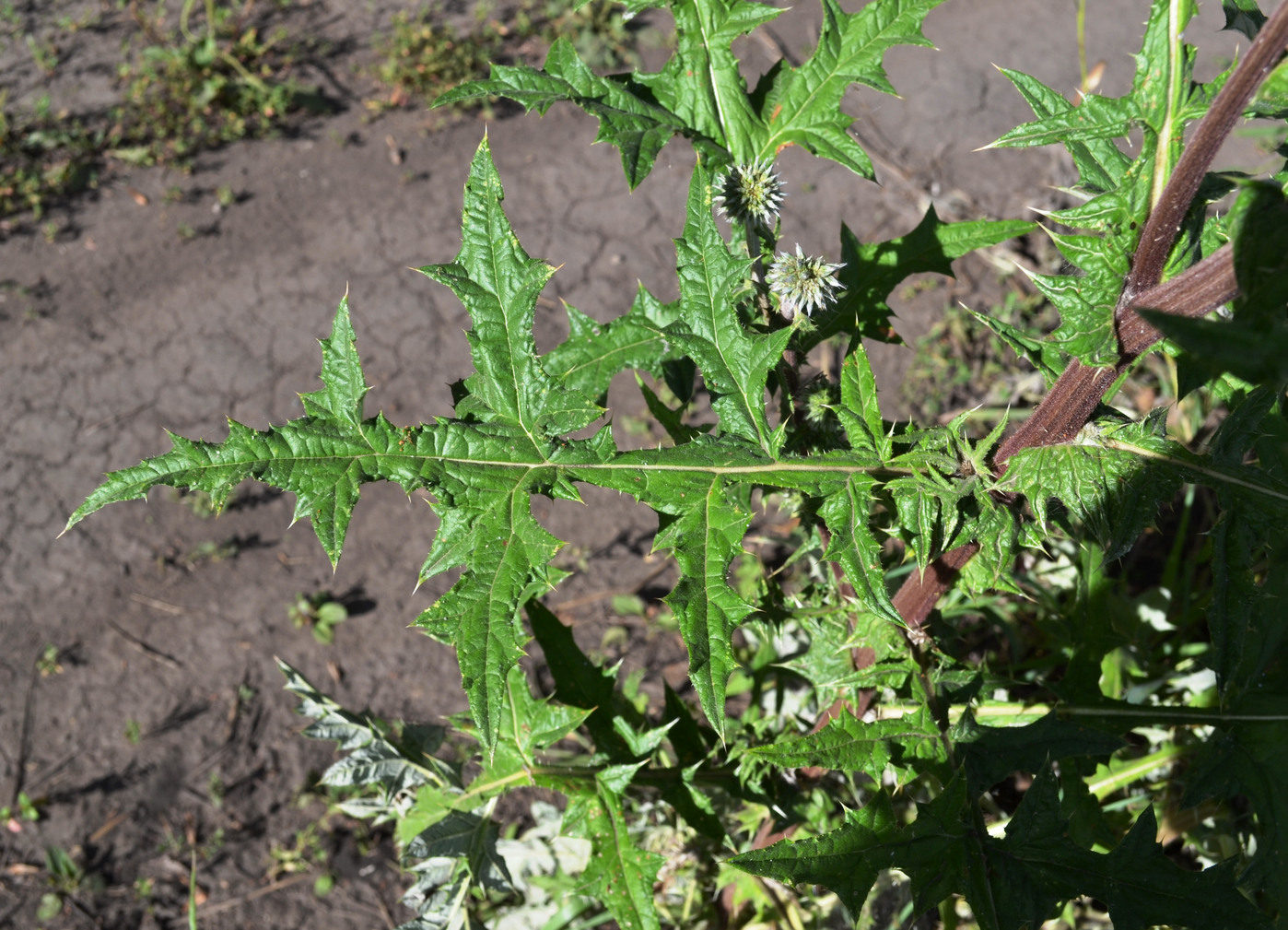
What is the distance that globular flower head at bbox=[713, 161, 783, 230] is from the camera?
1.85 meters

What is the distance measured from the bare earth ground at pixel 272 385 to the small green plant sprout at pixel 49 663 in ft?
0.14

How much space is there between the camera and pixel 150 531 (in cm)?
446

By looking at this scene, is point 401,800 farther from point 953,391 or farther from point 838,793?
point 953,391

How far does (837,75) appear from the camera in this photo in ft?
6.56

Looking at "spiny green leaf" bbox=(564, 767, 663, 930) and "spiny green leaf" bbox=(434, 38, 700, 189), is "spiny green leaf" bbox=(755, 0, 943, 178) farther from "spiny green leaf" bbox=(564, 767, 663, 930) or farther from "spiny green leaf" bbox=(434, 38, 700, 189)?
"spiny green leaf" bbox=(564, 767, 663, 930)

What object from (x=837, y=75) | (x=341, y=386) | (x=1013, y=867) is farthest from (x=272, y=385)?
(x=1013, y=867)

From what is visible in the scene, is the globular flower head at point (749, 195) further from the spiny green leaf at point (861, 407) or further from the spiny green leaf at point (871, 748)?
the spiny green leaf at point (871, 748)

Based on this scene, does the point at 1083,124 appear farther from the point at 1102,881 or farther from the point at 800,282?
the point at 1102,881

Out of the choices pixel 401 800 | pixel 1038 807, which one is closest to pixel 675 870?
pixel 401 800

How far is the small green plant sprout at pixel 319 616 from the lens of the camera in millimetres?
4242

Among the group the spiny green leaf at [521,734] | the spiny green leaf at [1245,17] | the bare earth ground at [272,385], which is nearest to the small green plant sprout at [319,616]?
the bare earth ground at [272,385]

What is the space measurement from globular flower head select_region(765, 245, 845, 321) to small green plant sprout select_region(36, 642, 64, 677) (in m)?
3.99

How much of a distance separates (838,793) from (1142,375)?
269cm

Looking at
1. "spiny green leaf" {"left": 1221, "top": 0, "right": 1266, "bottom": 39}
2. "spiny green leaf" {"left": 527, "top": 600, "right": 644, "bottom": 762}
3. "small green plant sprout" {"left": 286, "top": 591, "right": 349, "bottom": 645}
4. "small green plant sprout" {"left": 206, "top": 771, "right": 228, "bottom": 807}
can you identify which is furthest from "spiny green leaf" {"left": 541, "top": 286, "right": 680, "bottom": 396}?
"small green plant sprout" {"left": 206, "top": 771, "right": 228, "bottom": 807}
